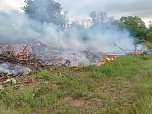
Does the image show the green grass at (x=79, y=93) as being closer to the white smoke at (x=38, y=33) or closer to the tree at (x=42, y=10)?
the white smoke at (x=38, y=33)

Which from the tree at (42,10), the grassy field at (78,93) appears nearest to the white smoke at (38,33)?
the tree at (42,10)

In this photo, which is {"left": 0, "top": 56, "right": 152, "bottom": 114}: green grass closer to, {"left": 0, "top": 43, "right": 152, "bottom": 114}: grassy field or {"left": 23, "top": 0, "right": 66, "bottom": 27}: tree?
{"left": 0, "top": 43, "right": 152, "bottom": 114}: grassy field

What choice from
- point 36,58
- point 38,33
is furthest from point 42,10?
point 36,58

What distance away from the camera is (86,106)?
26.4ft

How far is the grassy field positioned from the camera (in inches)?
300

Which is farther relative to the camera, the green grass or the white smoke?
the white smoke

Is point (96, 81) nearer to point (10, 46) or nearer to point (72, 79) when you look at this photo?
point (72, 79)

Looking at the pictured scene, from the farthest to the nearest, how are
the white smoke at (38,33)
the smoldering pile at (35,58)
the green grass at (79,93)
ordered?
1. the white smoke at (38,33)
2. the smoldering pile at (35,58)
3. the green grass at (79,93)

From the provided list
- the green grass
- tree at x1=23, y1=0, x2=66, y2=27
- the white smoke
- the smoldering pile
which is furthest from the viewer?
tree at x1=23, y1=0, x2=66, y2=27

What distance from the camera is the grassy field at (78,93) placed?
7.61 metres

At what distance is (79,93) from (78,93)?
0.03 metres

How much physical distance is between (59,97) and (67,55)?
7201mm

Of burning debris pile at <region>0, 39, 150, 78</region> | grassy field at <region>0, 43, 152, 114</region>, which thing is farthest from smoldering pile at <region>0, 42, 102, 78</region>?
grassy field at <region>0, 43, 152, 114</region>

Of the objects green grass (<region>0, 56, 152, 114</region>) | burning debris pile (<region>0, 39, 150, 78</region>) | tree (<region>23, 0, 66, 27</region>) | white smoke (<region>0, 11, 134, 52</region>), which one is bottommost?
green grass (<region>0, 56, 152, 114</region>)
